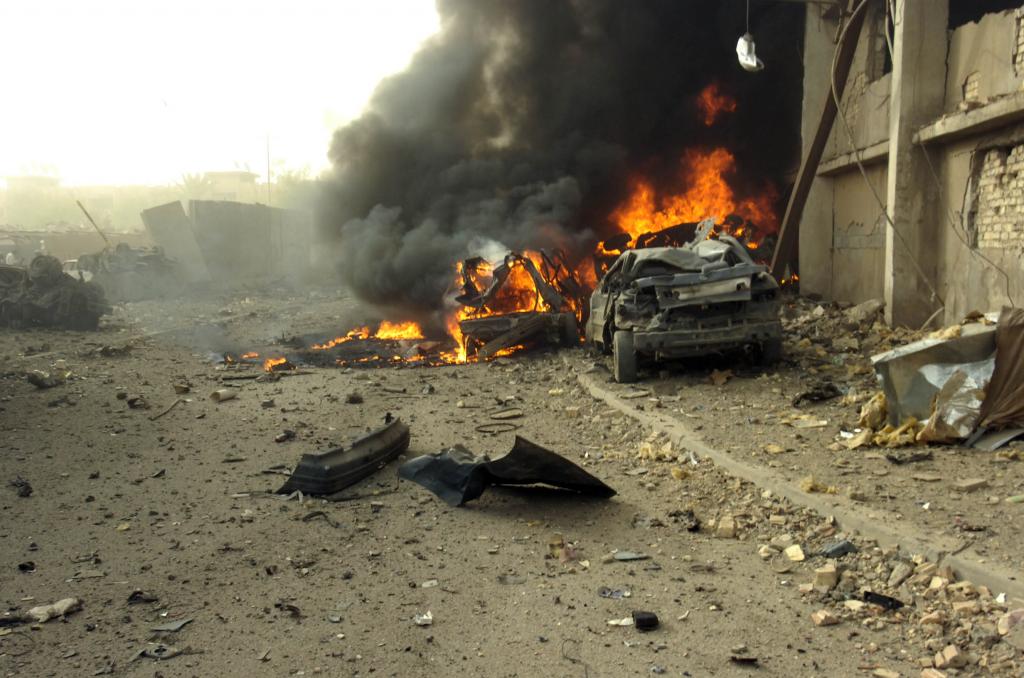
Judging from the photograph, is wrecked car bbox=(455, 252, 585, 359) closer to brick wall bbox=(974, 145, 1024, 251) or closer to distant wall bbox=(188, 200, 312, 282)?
brick wall bbox=(974, 145, 1024, 251)

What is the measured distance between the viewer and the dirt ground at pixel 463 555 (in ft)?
11.6

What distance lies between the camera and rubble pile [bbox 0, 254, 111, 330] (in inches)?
657

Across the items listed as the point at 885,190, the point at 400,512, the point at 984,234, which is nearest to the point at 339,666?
the point at 400,512

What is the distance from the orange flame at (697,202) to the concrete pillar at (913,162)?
7.63 metres

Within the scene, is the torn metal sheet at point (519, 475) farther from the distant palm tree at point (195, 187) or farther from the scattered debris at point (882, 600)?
the distant palm tree at point (195, 187)

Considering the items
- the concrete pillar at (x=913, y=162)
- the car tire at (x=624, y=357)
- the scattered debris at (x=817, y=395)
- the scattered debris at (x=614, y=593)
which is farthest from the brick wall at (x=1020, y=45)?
the scattered debris at (x=614, y=593)

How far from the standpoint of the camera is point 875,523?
455 cm

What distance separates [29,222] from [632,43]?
50.5m

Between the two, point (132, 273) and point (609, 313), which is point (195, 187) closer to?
point (132, 273)

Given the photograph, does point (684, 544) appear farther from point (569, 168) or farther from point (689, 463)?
point (569, 168)

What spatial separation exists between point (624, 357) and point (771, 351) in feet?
5.82

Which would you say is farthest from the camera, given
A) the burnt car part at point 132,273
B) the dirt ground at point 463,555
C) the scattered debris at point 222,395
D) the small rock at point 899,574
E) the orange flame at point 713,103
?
the burnt car part at point 132,273

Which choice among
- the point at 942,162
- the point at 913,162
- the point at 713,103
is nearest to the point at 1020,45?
the point at 942,162

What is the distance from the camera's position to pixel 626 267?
9.85 m
